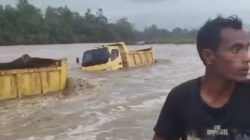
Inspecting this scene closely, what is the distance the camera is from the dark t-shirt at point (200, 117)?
2299 mm

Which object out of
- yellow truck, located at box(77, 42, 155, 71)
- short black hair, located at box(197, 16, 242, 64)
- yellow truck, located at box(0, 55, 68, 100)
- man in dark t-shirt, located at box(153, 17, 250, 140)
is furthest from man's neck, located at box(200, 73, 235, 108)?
yellow truck, located at box(77, 42, 155, 71)

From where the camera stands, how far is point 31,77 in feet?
54.9

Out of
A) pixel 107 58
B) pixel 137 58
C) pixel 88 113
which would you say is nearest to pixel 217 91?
pixel 88 113

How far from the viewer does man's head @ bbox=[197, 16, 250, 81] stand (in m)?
2.31

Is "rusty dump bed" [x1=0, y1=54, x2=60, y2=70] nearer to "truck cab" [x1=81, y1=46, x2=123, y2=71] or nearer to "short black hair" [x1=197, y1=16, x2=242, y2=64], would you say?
"truck cab" [x1=81, y1=46, x2=123, y2=71]

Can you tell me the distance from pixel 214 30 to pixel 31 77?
14.7 m

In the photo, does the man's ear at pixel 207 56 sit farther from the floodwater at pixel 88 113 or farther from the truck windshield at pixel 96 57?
the truck windshield at pixel 96 57

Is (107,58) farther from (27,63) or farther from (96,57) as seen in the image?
(27,63)

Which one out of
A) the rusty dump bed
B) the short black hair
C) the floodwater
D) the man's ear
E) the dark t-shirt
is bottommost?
the floodwater

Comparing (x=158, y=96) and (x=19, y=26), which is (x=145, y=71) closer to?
(x=158, y=96)

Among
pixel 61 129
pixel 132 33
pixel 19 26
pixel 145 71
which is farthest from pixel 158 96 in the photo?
pixel 132 33

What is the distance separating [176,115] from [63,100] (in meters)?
14.6

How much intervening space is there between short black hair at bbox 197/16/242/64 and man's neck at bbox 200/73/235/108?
0.14 metres

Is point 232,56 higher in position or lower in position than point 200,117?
higher
